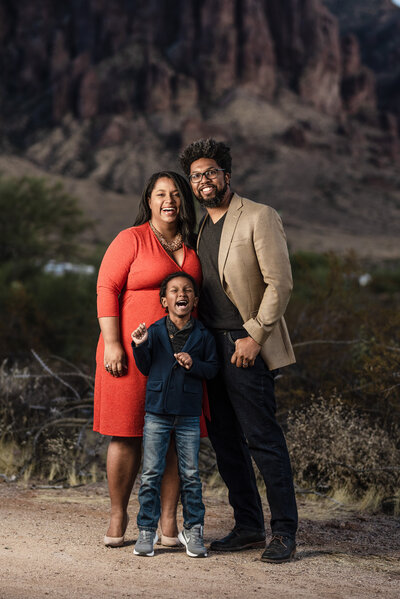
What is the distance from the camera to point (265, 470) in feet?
14.8

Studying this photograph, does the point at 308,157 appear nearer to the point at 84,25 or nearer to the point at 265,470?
the point at 84,25

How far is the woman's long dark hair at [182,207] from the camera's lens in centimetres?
469

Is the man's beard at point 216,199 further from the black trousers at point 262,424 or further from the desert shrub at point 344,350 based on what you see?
the desert shrub at point 344,350

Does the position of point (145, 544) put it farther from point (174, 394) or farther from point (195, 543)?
point (174, 394)

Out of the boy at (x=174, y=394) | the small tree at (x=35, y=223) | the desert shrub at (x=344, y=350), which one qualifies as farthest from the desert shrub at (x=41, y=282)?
the boy at (x=174, y=394)

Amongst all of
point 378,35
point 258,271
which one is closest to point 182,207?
point 258,271

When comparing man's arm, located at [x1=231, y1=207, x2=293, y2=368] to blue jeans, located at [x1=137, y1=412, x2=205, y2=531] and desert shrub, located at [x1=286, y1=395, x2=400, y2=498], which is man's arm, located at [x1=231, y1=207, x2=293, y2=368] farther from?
desert shrub, located at [x1=286, y1=395, x2=400, y2=498]

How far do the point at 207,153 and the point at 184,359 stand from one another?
4.34 feet

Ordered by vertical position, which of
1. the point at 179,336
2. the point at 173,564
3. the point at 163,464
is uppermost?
the point at 179,336

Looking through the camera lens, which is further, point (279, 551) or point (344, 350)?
point (344, 350)

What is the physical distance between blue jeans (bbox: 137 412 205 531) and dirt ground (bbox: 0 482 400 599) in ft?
0.87

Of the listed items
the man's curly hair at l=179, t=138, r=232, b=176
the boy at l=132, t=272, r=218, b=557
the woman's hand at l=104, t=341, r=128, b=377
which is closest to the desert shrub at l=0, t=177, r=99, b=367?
the woman's hand at l=104, t=341, r=128, b=377

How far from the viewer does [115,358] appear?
14.7 ft

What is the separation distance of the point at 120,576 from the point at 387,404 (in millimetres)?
4346
